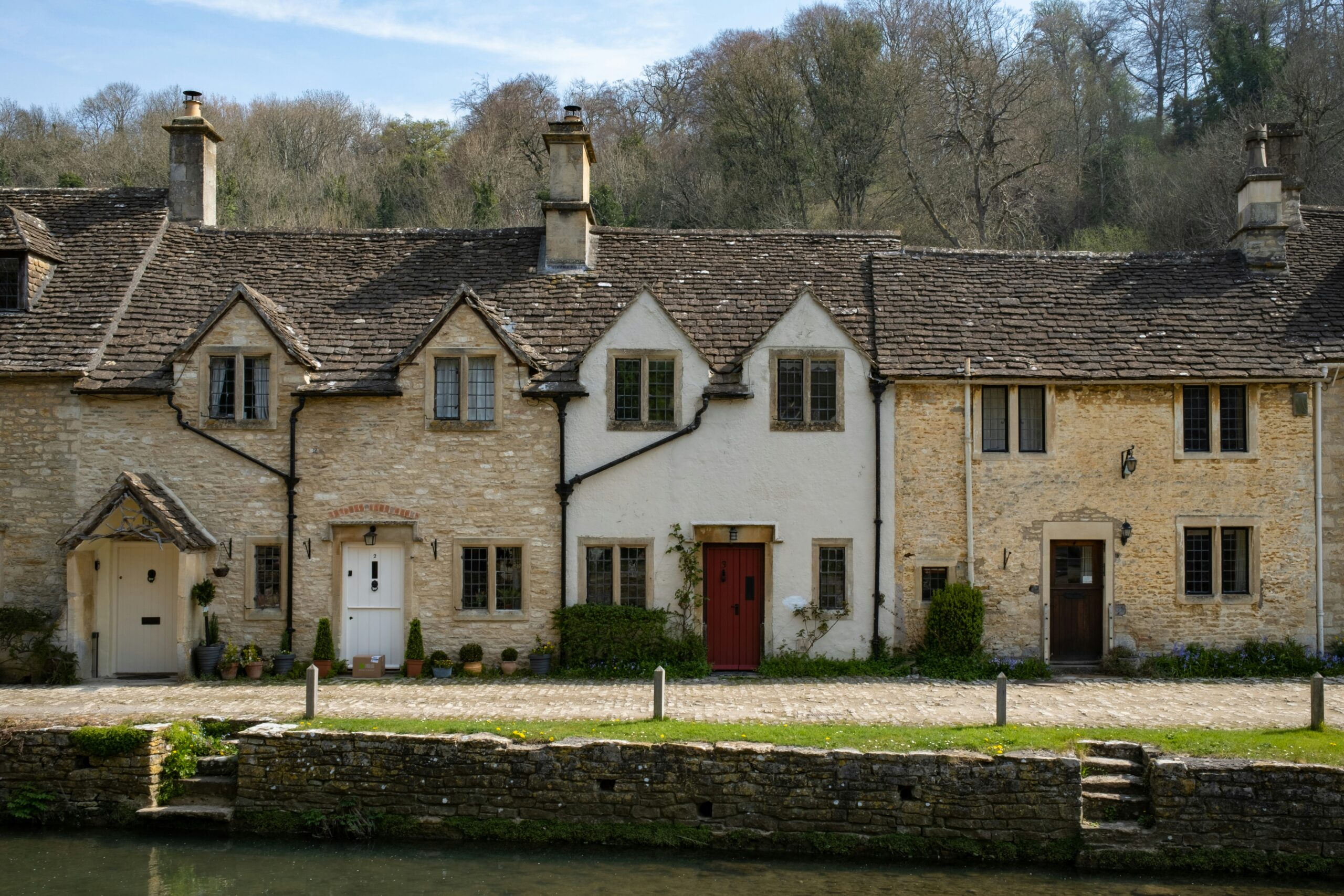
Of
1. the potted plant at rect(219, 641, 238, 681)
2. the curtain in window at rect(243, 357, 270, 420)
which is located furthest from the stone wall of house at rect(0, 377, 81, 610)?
the potted plant at rect(219, 641, 238, 681)

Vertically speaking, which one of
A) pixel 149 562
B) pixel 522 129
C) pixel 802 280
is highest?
pixel 522 129

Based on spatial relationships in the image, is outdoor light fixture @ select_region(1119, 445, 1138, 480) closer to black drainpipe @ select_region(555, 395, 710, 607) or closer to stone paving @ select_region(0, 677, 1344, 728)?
stone paving @ select_region(0, 677, 1344, 728)

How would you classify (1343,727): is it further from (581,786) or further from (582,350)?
(582,350)

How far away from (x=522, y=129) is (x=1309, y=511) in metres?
40.4

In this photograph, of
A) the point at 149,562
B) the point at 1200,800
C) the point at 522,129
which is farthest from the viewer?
the point at 522,129

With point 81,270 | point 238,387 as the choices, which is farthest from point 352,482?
point 81,270

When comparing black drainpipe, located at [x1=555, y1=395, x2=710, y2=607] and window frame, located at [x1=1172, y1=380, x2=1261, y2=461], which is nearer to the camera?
black drainpipe, located at [x1=555, y1=395, x2=710, y2=607]

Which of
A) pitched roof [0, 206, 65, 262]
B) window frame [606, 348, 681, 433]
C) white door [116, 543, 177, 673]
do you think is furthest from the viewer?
pitched roof [0, 206, 65, 262]

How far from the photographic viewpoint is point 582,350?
20.1m

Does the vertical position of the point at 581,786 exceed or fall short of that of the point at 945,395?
it falls short

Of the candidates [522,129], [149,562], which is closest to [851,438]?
[149,562]

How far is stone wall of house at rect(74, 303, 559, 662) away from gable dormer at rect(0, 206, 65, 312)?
10.5ft

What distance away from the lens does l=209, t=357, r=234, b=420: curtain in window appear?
19.7m

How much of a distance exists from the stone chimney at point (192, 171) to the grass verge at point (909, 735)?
13709 millimetres
